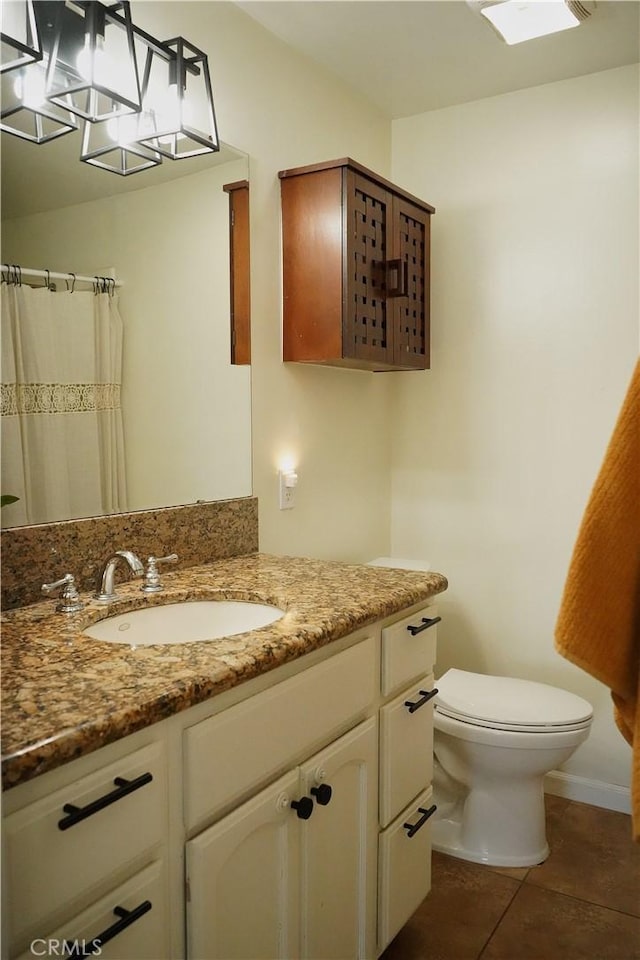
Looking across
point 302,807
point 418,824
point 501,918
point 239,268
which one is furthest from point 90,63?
point 501,918

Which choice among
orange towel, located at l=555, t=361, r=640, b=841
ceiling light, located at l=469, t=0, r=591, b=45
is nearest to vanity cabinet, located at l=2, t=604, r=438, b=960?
orange towel, located at l=555, t=361, r=640, b=841

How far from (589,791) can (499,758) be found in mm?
672

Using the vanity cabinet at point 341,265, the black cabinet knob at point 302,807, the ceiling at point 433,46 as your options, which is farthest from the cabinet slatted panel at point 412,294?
the black cabinet knob at point 302,807

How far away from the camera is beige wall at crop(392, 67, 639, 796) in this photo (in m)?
2.41

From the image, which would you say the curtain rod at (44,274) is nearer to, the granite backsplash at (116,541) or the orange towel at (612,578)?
the granite backsplash at (116,541)

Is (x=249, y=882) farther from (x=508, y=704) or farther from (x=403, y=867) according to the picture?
(x=508, y=704)

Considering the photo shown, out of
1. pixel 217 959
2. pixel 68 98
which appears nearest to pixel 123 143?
pixel 68 98

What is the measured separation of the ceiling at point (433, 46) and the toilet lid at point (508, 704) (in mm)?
1945

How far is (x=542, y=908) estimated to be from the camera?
1943mm

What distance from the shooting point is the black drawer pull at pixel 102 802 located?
85 centimetres

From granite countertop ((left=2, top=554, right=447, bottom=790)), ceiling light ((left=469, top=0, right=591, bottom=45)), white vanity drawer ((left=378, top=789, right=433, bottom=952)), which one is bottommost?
white vanity drawer ((left=378, top=789, right=433, bottom=952))

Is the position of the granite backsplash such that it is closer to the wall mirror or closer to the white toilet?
the wall mirror

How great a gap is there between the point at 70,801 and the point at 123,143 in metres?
1.37

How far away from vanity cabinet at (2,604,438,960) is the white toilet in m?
0.34
